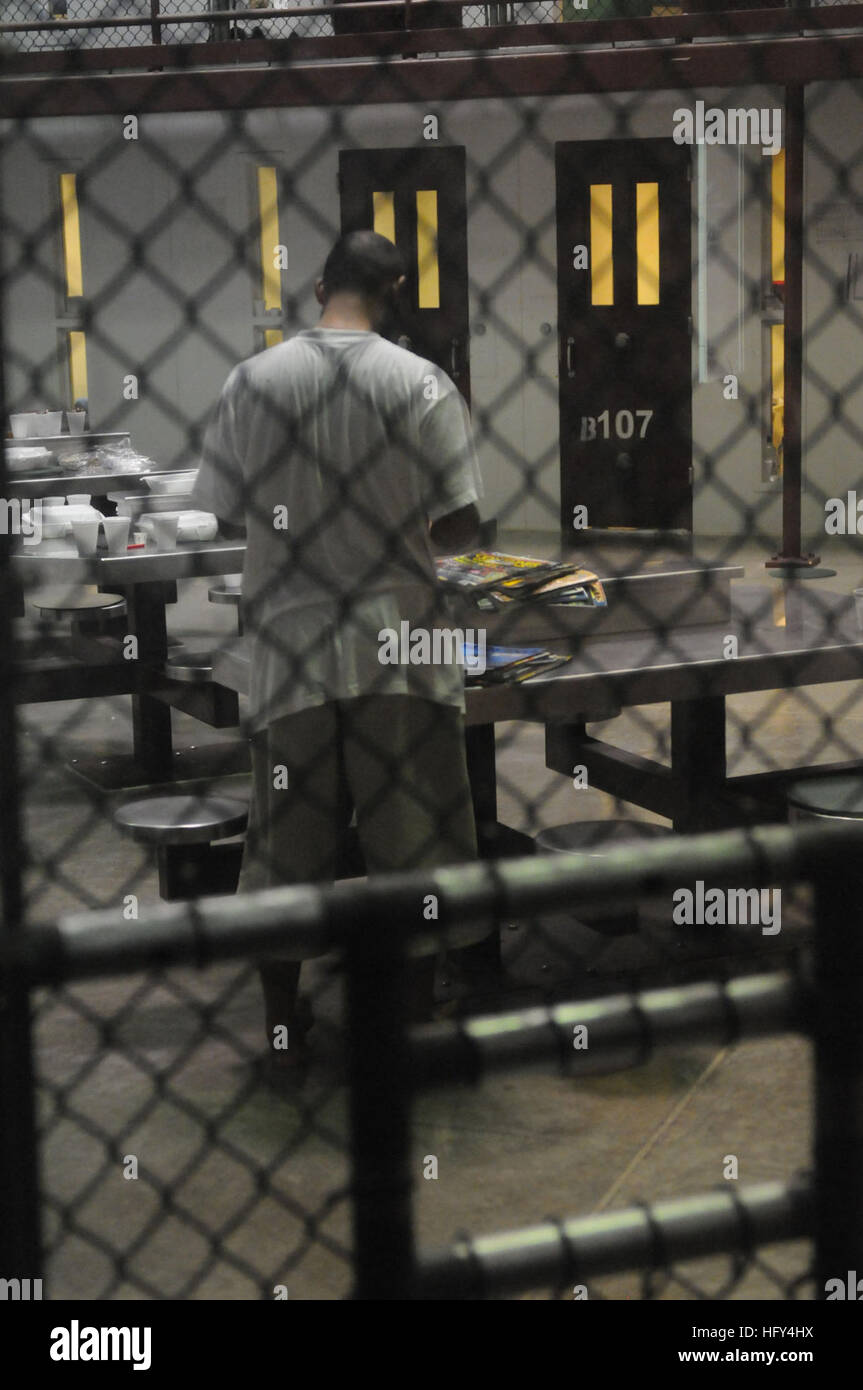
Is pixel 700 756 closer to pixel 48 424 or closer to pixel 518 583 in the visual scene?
pixel 518 583

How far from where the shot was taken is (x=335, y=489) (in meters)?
2.49

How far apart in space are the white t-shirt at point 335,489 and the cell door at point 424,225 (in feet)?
20.6

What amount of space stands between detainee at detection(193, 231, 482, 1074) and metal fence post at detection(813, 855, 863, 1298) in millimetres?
1502

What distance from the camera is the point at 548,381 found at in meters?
8.74

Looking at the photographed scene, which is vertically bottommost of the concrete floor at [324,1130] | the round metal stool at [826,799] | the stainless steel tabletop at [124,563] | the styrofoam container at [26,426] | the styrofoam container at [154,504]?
the concrete floor at [324,1130]

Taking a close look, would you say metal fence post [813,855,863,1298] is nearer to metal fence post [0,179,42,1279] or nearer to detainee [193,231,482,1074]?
metal fence post [0,179,42,1279]

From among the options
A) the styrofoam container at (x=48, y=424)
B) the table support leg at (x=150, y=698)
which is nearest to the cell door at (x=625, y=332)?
the styrofoam container at (x=48, y=424)

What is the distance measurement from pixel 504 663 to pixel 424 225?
248 inches

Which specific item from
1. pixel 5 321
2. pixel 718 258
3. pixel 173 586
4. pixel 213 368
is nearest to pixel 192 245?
pixel 213 368

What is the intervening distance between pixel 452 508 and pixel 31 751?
2.86 meters

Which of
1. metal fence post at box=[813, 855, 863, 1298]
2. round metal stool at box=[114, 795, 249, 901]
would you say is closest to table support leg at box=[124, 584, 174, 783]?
round metal stool at box=[114, 795, 249, 901]

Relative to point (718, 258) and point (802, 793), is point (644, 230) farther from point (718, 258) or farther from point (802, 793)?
point (802, 793)

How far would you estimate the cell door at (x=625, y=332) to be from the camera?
27.7ft

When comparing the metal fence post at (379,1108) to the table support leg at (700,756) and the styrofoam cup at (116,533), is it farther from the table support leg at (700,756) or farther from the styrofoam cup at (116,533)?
the styrofoam cup at (116,533)
